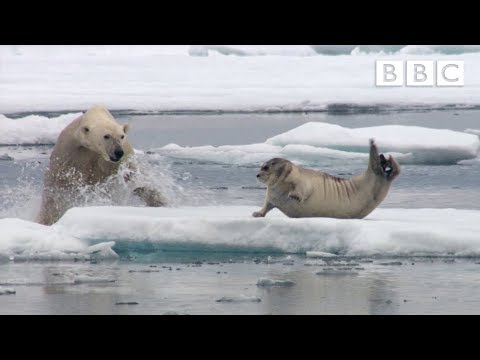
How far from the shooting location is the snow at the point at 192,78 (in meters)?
13.0

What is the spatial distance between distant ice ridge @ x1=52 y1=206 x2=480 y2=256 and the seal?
0.42 m

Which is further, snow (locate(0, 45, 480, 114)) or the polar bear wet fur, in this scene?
A: snow (locate(0, 45, 480, 114))

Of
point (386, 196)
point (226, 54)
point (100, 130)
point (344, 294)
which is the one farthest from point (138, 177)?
point (344, 294)


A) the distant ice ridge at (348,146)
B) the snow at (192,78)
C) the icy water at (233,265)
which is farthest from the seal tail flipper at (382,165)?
the distant ice ridge at (348,146)

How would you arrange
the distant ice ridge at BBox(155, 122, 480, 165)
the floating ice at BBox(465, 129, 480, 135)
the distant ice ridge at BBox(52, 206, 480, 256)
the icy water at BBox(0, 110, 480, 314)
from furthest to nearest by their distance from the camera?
1. the distant ice ridge at BBox(155, 122, 480, 165)
2. the floating ice at BBox(465, 129, 480, 135)
3. the distant ice ridge at BBox(52, 206, 480, 256)
4. the icy water at BBox(0, 110, 480, 314)

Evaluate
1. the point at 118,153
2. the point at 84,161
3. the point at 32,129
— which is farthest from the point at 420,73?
the point at 32,129

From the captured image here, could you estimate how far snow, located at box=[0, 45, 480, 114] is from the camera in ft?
42.8

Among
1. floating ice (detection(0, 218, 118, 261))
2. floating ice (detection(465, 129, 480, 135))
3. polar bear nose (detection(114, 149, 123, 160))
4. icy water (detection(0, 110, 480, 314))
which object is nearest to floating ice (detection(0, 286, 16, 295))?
icy water (detection(0, 110, 480, 314))

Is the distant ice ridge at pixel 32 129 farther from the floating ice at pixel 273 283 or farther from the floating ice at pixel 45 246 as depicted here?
the floating ice at pixel 273 283

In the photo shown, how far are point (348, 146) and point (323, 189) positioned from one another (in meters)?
1.73

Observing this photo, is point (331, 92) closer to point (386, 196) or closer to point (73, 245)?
point (386, 196)

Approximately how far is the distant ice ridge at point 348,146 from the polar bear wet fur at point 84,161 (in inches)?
31.2

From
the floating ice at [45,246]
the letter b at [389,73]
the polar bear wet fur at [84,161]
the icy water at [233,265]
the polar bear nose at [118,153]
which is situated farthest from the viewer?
the polar bear wet fur at [84,161]

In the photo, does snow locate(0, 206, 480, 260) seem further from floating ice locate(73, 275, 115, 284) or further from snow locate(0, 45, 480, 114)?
snow locate(0, 45, 480, 114)
